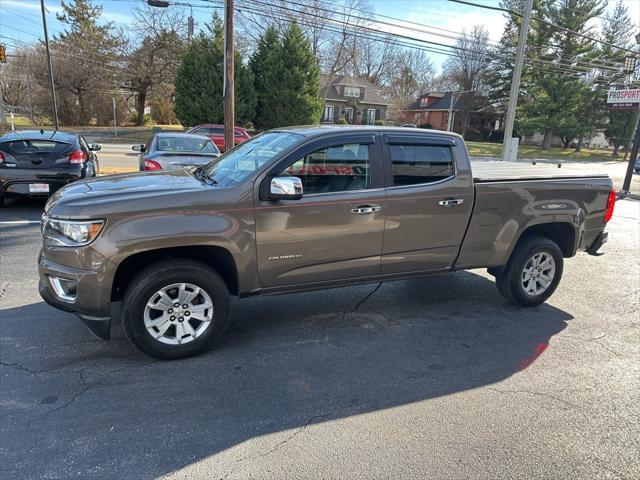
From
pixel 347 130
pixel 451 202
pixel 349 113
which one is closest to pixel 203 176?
pixel 347 130

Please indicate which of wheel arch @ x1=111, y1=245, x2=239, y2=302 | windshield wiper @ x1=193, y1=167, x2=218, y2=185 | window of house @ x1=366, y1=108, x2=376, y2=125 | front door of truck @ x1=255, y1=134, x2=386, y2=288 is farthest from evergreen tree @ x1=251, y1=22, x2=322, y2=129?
wheel arch @ x1=111, y1=245, x2=239, y2=302

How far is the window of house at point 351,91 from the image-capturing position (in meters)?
56.4

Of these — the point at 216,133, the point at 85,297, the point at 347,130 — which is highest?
the point at 347,130

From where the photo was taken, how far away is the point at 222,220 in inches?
142

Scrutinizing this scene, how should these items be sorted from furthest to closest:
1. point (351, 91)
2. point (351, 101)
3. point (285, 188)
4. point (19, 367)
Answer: point (351, 91) → point (351, 101) → point (285, 188) → point (19, 367)

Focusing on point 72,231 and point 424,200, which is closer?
point 72,231

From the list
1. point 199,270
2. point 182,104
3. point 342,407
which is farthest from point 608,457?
point 182,104

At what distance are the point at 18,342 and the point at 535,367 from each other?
14.2 ft

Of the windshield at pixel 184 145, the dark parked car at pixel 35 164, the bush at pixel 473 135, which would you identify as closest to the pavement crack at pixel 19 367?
the dark parked car at pixel 35 164

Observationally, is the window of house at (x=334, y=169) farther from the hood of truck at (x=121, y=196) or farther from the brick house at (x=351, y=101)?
the brick house at (x=351, y=101)

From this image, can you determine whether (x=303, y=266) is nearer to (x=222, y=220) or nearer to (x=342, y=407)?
(x=222, y=220)

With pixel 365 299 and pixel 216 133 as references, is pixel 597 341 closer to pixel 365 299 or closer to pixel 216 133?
pixel 365 299

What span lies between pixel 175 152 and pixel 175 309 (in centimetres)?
604

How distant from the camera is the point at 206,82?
99.0 feet
